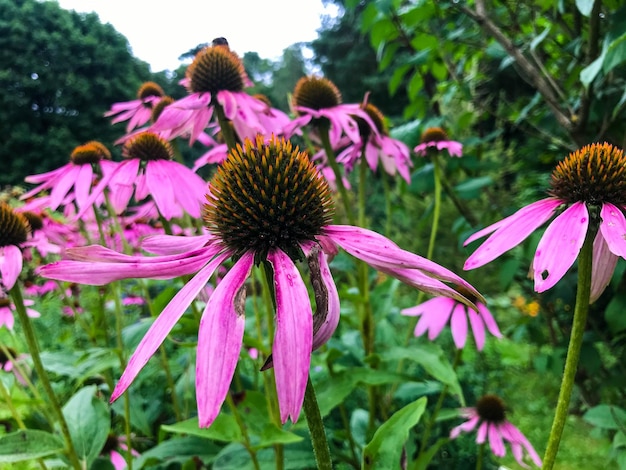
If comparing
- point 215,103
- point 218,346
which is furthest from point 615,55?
point 218,346

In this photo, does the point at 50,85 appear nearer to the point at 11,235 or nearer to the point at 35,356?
the point at 11,235

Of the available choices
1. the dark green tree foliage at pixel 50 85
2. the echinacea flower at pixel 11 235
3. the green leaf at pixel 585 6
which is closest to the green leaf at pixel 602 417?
the green leaf at pixel 585 6

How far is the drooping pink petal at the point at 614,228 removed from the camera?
0.41 meters

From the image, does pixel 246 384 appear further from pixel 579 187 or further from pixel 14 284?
pixel 579 187

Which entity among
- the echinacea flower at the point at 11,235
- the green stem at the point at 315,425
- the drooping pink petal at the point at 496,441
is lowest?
the drooping pink petal at the point at 496,441

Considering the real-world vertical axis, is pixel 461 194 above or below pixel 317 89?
below

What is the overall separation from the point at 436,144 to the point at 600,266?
72cm

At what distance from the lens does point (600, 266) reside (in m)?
0.49

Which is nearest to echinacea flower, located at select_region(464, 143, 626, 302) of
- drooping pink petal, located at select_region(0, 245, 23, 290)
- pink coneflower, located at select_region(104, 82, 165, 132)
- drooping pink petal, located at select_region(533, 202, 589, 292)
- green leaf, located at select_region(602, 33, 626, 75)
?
drooping pink petal, located at select_region(533, 202, 589, 292)

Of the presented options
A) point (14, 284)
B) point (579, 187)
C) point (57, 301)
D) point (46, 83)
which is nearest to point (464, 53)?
point (579, 187)

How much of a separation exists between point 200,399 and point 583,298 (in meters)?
0.35

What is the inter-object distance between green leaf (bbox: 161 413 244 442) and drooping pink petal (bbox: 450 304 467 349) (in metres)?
0.49

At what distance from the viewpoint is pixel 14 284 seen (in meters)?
0.67

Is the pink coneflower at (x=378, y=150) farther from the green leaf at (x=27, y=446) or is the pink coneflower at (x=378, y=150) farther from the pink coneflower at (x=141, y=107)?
the green leaf at (x=27, y=446)
